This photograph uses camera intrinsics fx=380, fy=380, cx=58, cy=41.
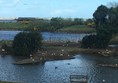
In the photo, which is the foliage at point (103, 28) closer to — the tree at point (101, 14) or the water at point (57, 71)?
the tree at point (101, 14)

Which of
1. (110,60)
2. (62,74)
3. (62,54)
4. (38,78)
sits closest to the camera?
(38,78)

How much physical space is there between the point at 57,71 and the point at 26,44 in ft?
→ 91.0

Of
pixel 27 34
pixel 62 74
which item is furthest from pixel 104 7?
pixel 62 74

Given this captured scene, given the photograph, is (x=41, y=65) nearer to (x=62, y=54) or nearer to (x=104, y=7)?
(x=62, y=54)

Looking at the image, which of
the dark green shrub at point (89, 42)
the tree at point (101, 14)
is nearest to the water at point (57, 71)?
the dark green shrub at point (89, 42)

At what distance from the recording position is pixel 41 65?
277 feet

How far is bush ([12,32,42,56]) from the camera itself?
331ft

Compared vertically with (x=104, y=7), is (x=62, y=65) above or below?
below

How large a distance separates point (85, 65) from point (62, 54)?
16.6 meters

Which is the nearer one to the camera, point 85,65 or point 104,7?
point 85,65

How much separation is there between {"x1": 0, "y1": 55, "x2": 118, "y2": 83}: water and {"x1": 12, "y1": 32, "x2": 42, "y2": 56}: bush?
579cm

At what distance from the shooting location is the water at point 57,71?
6469cm

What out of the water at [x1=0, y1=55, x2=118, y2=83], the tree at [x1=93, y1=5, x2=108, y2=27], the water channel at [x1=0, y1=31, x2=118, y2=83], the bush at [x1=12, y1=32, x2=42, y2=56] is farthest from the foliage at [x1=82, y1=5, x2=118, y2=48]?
the water at [x1=0, y1=55, x2=118, y2=83]

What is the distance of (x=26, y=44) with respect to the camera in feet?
332
